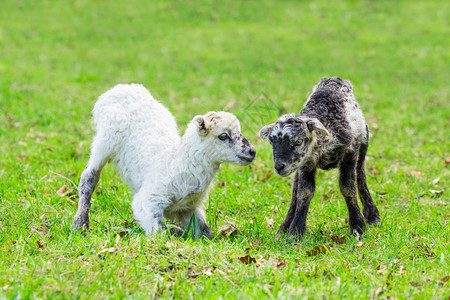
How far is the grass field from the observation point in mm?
4156

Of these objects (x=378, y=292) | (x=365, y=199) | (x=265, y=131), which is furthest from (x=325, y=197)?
(x=378, y=292)

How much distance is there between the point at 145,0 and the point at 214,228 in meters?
17.5

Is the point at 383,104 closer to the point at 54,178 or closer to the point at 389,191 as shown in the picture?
the point at 389,191

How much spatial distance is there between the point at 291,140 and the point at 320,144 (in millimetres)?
438

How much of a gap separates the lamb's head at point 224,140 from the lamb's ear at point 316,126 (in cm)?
55

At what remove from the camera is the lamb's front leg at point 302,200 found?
5348mm

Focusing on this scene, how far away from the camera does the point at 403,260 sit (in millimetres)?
4777

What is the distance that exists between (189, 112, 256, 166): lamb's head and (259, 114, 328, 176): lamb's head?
0.31 m

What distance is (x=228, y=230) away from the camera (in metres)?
5.57

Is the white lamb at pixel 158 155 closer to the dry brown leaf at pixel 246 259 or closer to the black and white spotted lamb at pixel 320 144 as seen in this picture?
the black and white spotted lamb at pixel 320 144

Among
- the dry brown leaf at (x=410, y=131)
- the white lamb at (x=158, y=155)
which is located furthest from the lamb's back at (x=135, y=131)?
the dry brown leaf at (x=410, y=131)

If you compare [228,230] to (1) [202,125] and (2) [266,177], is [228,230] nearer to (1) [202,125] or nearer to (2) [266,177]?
(1) [202,125]

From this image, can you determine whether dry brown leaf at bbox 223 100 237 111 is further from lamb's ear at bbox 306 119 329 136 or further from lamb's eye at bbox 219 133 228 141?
lamb's ear at bbox 306 119 329 136

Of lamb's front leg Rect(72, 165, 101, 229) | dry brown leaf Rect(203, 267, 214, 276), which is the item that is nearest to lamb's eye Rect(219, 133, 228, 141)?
dry brown leaf Rect(203, 267, 214, 276)
